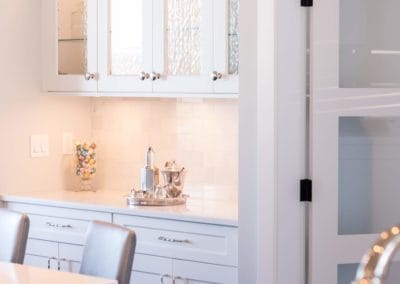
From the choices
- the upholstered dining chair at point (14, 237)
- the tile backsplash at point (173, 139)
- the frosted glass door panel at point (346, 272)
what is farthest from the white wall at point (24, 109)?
the frosted glass door panel at point (346, 272)

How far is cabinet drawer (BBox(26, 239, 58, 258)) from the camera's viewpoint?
4012 millimetres

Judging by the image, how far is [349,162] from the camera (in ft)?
10.7

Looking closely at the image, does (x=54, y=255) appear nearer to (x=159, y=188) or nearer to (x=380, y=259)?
(x=159, y=188)

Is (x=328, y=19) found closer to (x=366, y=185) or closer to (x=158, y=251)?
(x=366, y=185)

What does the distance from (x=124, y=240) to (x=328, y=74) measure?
1145 mm

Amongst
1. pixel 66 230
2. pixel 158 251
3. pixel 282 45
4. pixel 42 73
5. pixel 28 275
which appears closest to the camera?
pixel 28 275

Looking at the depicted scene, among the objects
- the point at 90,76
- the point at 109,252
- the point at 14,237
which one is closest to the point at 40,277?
the point at 109,252

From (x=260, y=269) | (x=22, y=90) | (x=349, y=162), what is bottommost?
(x=260, y=269)

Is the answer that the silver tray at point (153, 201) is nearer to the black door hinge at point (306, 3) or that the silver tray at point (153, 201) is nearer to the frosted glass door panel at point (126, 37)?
the frosted glass door panel at point (126, 37)

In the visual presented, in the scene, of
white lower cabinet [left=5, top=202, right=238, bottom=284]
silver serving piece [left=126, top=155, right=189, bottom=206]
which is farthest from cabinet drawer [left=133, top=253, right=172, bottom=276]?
silver serving piece [left=126, top=155, right=189, bottom=206]

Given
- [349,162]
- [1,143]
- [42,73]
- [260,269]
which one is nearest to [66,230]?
[1,143]

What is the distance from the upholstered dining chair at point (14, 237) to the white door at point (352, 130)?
1161 millimetres

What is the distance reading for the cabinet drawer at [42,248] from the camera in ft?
Answer: 13.2

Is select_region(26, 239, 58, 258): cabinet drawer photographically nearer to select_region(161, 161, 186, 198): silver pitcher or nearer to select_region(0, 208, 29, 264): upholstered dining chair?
select_region(161, 161, 186, 198): silver pitcher
